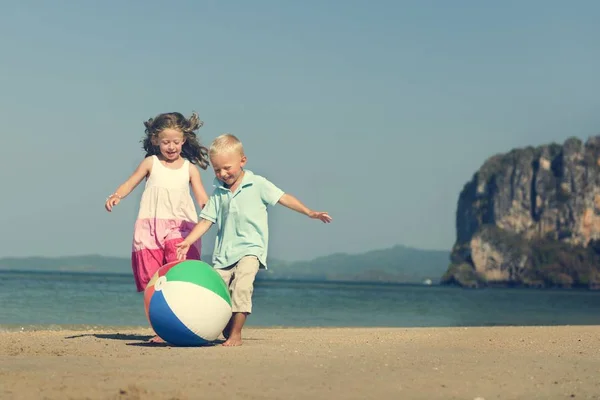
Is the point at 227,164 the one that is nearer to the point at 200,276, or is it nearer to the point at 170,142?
the point at 170,142

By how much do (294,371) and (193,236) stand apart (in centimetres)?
278

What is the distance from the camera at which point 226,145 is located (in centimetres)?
866

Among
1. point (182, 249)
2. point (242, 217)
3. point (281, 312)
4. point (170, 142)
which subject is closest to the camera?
point (242, 217)

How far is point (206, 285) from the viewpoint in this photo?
314 inches

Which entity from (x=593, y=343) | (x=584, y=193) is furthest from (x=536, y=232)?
(x=593, y=343)

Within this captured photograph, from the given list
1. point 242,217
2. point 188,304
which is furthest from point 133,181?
point 188,304

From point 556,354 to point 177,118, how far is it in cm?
457

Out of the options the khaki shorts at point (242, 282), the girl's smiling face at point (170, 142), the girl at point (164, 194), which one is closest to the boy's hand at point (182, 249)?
the girl at point (164, 194)

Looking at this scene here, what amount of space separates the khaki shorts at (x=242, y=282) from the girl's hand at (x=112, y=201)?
1283 mm

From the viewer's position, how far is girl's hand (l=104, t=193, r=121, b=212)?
28.7 feet

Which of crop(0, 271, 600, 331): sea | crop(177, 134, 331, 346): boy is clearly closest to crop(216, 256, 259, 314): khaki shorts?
crop(177, 134, 331, 346): boy

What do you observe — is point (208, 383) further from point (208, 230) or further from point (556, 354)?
point (556, 354)

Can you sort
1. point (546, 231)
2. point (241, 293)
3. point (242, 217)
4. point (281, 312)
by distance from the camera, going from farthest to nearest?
point (546, 231)
point (281, 312)
point (242, 217)
point (241, 293)

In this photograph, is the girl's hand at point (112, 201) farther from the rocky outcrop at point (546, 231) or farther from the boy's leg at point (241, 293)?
the rocky outcrop at point (546, 231)
